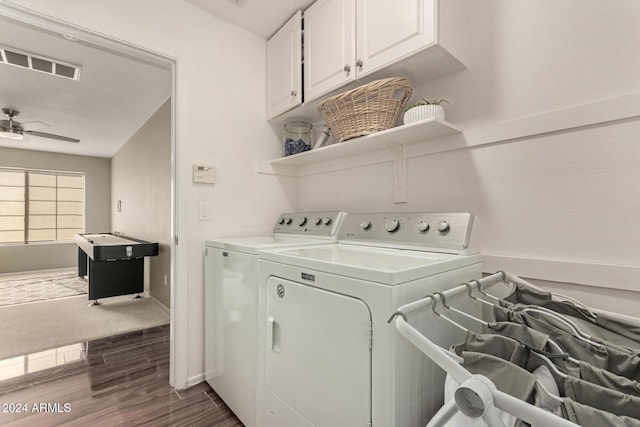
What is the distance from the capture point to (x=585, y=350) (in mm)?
767

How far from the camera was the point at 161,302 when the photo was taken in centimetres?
355

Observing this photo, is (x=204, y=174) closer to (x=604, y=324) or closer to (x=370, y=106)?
(x=370, y=106)

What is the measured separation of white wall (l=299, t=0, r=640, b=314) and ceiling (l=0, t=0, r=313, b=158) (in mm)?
1251

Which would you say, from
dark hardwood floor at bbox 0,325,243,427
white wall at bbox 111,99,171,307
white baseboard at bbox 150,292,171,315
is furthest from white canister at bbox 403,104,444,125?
white baseboard at bbox 150,292,171,315

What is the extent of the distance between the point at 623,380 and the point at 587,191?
2.52 feet

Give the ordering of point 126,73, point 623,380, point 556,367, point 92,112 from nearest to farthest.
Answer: point 623,380 < point 556,367 < point 126,73 < point 92,112

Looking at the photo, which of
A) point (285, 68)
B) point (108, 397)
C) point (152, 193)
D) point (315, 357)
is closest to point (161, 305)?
point (152, 193)

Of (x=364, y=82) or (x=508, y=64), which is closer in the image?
(x=508, y=64)

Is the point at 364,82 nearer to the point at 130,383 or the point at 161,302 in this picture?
the point at 130,383

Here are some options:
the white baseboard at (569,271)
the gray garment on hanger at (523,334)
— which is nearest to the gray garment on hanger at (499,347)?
the gray garment on hanger at (523,334)

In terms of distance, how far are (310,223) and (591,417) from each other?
1.56 metres

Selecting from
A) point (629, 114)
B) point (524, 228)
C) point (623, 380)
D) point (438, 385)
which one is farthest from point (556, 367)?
point (629, 114)

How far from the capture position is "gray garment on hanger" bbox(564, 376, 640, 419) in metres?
0.55

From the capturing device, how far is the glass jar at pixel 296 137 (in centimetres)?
214
